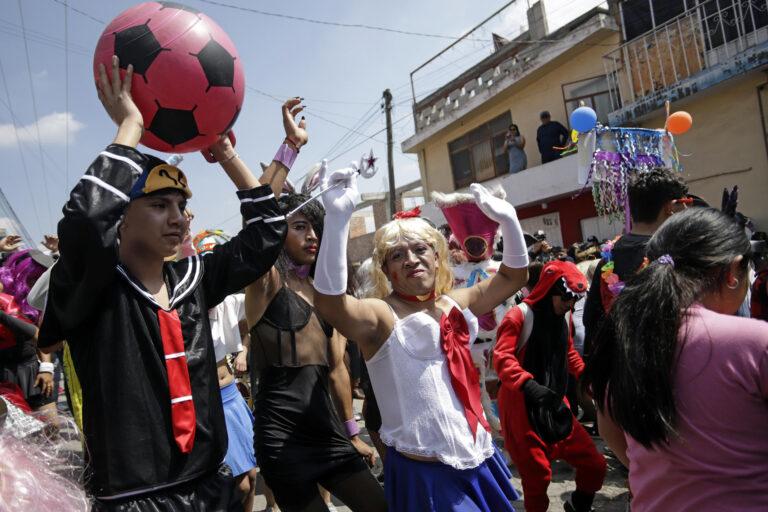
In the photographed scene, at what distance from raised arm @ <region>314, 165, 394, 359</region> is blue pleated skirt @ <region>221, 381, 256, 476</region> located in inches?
65.7

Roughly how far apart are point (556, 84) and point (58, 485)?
13697mm

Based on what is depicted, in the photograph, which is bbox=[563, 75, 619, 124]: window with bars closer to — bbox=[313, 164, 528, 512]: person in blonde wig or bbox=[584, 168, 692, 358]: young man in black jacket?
bbox=[584, 168, 692, 358]: young man in black jacket

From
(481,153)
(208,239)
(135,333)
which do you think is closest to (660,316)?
(135,333)

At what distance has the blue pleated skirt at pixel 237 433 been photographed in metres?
3.49

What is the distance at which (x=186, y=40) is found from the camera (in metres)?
1.97

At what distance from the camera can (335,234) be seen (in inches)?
79.4

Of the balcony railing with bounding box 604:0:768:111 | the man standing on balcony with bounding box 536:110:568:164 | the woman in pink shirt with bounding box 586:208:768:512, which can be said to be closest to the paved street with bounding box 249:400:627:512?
the woman in pink shirt with bounding box 586:208:768:512

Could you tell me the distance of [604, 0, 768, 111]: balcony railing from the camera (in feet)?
29.4

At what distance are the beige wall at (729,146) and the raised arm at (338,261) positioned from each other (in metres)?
9.02

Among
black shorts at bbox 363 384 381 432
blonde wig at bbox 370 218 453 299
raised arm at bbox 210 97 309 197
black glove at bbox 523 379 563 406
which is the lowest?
black shorts at bbox 363 384 381 432

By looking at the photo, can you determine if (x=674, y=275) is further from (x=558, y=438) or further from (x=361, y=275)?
(x=361, y=275)

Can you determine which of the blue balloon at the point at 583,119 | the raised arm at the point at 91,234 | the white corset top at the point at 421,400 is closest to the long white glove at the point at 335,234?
the white corset top at the point at 421,400

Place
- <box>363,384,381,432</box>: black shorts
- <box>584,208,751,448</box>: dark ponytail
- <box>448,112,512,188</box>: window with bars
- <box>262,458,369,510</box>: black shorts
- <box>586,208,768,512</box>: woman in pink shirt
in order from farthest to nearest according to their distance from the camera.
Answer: <box>448,112,512,188</box>: window with bars → <box>363,384,381,432</box>: black shorts → <box>262,458,369,510</box>: black shorts → <box>584,208,751,448</box>: dark ponytail → <box>586,208,768,512</box>: woman in pink shirt

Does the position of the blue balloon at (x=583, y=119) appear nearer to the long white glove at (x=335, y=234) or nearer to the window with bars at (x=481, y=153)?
the long white glove at (x=335, y=234)
